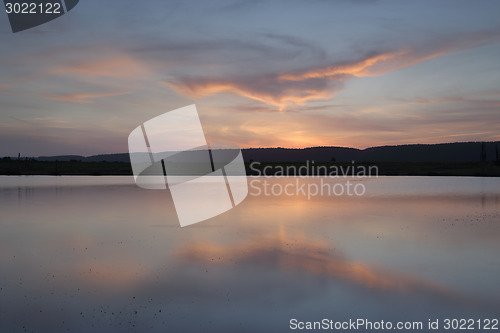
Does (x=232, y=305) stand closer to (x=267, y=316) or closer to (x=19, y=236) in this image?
(x=267, y=316)

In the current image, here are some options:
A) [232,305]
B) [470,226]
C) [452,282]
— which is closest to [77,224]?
[232,305]

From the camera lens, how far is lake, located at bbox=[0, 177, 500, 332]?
8.84 metres

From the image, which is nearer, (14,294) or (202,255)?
(14,294)

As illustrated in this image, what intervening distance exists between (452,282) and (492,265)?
2.72 m

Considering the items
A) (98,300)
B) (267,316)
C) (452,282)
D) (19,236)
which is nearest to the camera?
(267,316)

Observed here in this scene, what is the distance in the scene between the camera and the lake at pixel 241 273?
884cm

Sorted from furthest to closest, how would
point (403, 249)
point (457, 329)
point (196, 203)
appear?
point (196, 203) → point (403, 249) → point (457, 329)

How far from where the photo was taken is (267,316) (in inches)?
350

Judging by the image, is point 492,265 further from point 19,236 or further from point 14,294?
point 19,236

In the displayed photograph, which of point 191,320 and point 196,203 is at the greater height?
point 191,320

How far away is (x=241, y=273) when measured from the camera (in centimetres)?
1208

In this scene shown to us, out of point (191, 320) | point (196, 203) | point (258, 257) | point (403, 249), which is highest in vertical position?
point (191, 320)

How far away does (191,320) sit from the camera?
28.3ft

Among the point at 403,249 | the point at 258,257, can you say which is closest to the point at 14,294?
the point at 258,257
